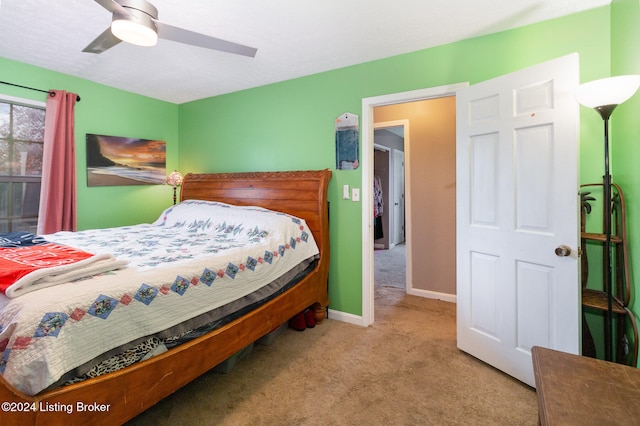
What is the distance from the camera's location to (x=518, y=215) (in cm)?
191

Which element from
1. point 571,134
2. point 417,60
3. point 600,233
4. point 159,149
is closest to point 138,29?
point 417,60

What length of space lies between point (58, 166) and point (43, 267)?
2.09 m

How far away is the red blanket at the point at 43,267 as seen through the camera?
1.17 metres

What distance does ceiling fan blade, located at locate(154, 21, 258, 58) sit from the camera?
1622 millimetres

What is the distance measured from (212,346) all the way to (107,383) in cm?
51

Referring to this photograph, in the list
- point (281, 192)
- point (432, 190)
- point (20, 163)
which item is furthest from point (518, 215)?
point (20, 163)

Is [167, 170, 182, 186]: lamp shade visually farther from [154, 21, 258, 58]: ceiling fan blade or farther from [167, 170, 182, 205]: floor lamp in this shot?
[154, 21, 258, 58]: ceiling fan blade

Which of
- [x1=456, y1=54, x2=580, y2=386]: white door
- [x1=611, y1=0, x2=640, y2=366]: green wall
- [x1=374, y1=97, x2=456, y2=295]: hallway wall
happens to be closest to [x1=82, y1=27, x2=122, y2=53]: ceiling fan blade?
[x1=456, y1=54, x2=580, y2=386]: white door

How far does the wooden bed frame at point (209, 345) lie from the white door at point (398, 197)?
397cm

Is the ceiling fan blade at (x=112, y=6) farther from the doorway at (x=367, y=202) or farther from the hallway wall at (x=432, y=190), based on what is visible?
the hallway wall at (x=432, y=190)

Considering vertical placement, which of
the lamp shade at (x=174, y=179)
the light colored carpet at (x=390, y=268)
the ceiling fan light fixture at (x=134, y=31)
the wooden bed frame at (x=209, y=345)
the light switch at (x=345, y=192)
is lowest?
the light colored carpet at (x=390, y=268)

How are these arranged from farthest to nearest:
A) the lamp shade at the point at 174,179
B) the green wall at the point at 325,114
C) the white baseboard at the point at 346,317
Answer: the lamp shade at the point at 174,179 → the white baseboard at the point at 346,317 → the green wall at the point at 325,114

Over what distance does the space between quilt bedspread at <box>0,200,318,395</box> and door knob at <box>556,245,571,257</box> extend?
1.69m

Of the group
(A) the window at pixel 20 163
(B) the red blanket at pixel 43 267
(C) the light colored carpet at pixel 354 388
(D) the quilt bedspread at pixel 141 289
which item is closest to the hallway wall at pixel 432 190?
(C) the light colored carpet at pixel 354 388
